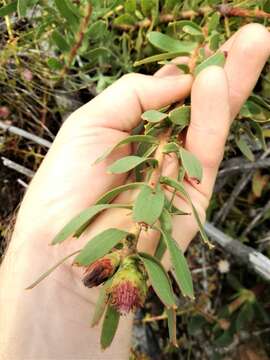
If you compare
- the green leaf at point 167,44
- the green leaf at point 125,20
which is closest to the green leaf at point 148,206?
the green leaf at point 167,44

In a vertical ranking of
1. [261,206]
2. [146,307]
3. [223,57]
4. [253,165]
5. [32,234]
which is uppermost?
[223,57]

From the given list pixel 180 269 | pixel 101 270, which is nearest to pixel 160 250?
pixel 180 269

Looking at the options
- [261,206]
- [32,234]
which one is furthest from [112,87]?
[261,206]

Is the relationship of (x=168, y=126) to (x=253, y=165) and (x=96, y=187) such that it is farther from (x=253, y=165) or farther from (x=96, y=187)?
(x=253, y=165)

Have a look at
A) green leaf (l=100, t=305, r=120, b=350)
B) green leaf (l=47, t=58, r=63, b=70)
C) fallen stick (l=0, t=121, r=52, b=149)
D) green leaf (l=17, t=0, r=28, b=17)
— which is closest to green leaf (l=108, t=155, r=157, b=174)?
green leaf (l=100, t=305, r=120, b=350)

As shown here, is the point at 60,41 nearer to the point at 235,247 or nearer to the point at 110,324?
the point at 110,324

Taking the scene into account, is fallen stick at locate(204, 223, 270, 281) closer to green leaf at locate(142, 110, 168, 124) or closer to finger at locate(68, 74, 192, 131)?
finger at locate(68, 74, 192, 131)
